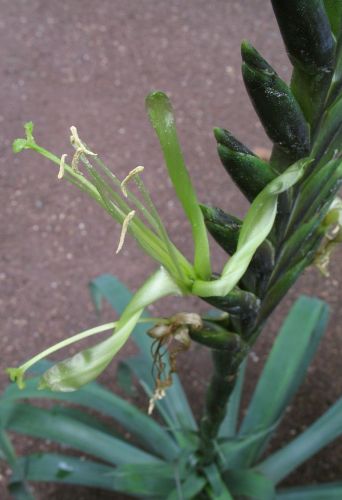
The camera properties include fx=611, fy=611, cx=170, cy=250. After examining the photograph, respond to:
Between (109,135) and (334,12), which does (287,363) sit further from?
(109,135)

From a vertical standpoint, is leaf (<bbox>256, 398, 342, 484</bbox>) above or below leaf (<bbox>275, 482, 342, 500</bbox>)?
above

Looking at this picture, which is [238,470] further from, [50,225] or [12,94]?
[12,94]

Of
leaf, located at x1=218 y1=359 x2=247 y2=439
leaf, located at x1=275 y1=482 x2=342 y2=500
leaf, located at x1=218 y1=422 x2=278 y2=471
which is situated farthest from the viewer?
leaf, located at x1=218 y1=359 x2=247 y2=439

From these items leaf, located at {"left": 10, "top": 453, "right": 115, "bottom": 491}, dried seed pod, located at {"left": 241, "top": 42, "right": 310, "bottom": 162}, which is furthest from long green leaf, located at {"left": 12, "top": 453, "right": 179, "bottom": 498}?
dried seed pod, located at {"left": 241, "top": 42, "right": 310, "bottom": 162}

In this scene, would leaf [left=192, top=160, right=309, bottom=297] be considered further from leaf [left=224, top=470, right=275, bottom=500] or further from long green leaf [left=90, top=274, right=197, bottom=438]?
long green leaf [left=90, top=274, right=197, bottom=438]

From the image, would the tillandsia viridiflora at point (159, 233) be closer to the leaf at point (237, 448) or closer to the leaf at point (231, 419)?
the leaf at point (237, 448)

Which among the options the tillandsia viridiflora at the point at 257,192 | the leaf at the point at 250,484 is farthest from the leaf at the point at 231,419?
the tillandsia viridiflora at the point at 257,192

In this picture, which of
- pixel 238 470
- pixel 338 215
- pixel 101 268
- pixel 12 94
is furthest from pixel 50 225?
pixel 338 215

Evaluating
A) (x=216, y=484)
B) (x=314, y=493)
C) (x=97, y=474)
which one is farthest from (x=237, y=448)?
(x=97, y=474)
